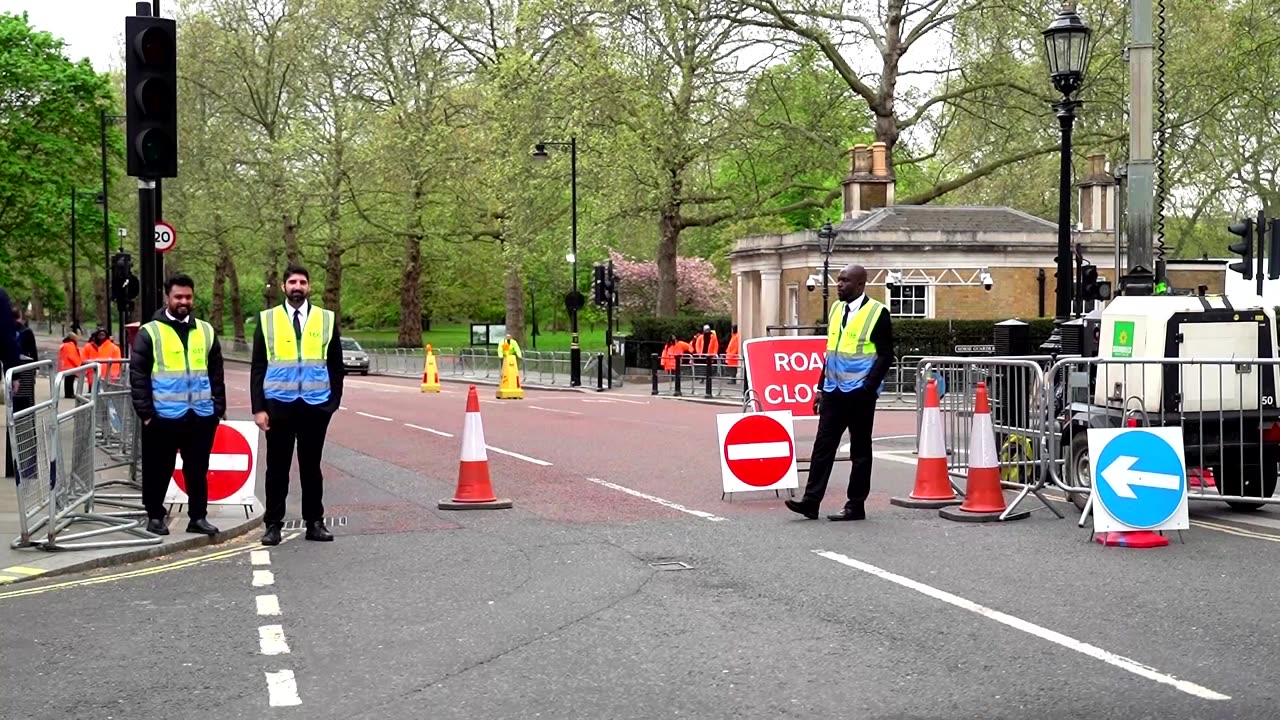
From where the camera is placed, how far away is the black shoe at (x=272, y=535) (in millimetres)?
10609

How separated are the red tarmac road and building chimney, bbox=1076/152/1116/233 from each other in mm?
21454

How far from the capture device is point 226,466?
11969 millimetres

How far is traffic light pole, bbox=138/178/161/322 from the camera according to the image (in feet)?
47.0

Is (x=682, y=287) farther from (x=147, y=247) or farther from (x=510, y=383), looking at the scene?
(x=147, y=247)

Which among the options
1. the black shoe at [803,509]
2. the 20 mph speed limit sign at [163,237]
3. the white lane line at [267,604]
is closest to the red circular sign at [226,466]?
the white lane line at [267,604]

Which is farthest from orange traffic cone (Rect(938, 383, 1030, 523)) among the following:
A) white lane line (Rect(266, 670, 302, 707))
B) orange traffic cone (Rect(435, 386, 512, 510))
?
white lane line (Rect(266, 670, 302, 707))

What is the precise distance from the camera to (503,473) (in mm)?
15883

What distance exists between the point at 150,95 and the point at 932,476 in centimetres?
732

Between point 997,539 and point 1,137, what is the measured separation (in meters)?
42.1

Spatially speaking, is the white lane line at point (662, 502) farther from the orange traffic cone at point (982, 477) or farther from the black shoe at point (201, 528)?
the black shoe at point (201, 528)

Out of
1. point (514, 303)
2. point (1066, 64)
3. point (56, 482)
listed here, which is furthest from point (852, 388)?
point (514, 303)

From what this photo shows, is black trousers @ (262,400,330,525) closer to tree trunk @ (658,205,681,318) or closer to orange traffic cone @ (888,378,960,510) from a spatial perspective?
orange traffic cone @ (888,378,960,510)

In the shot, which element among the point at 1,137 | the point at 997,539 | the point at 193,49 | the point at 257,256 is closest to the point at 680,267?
the point at 257,256

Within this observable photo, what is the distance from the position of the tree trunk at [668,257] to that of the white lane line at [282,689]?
40858 millimetres
